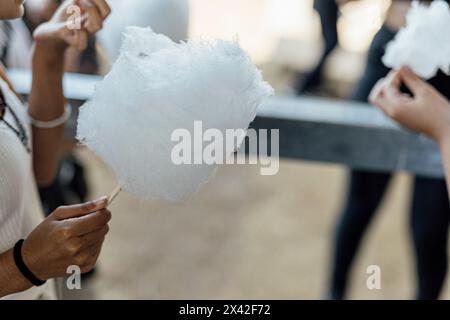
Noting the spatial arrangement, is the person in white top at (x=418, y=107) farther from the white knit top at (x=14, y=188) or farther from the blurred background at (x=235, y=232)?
the white knit top at (x=14, y=188)

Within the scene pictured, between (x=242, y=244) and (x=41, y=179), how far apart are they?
109cm

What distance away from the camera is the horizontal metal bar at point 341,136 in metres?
1.27

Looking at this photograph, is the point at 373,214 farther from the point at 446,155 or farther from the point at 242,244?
the point at 446,155

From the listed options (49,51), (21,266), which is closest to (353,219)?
(49,51)

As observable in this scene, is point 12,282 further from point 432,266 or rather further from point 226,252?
point 226,252

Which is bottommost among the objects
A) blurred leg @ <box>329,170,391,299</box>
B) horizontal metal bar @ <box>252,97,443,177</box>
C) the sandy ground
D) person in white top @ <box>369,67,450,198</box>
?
the sandy ground

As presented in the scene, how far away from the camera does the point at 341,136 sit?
4.28 feet

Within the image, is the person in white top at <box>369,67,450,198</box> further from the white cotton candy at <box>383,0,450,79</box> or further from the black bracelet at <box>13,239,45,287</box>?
the black bracelet at <box>13,239,45,287</box>

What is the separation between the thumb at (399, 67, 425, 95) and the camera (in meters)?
0.90

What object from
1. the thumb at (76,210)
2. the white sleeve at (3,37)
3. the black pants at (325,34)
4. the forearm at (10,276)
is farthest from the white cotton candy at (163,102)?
the black pants at (325,34)

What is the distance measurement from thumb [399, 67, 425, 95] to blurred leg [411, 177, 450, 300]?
57 cm

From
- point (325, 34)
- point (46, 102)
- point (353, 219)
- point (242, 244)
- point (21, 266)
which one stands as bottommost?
point (242, 244)

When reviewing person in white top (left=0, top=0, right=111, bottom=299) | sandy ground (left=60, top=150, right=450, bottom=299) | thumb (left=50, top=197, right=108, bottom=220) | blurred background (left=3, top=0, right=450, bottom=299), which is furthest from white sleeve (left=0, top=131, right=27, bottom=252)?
sandy ground (left=60, top=150, right=450, bottom=299)

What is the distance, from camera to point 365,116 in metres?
1.31
